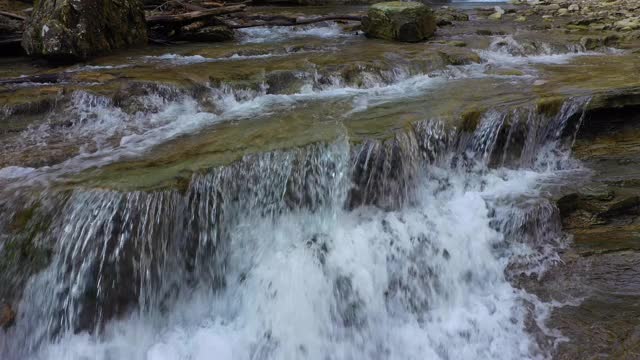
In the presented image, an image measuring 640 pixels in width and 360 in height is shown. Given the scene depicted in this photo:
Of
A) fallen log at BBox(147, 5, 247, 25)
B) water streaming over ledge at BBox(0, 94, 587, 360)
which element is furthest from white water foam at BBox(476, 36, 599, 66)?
fallen log at BBox(147, 5, 247, 25)

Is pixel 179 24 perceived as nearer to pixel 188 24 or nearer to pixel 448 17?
pixel 188 24

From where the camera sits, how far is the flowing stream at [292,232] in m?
3.78

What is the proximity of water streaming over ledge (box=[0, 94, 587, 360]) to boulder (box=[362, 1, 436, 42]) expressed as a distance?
4.65 m

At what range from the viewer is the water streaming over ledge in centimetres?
376

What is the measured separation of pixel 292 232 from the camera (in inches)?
177

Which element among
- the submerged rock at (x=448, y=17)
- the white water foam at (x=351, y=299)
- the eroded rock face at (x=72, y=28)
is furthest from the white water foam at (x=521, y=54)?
the eroded rock face at (x=72, y=28)

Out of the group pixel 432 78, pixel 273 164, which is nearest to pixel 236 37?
pixel 432 78

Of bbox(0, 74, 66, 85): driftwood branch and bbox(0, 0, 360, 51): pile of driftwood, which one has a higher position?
bbox(0, 0, 360, 51): pile of driftwood

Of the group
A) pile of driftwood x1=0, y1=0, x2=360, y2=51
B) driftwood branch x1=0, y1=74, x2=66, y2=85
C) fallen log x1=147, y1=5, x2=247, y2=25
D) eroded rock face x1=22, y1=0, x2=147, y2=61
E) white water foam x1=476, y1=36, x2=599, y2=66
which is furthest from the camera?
fallen log x1=147, y1=5, x2=247, y2=25

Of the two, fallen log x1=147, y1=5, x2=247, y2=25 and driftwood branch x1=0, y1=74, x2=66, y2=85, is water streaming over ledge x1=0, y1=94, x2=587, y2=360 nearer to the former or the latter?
driftwood branch x1=0, y1=74, x2=66, y2=85

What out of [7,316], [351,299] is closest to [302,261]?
[351,299]

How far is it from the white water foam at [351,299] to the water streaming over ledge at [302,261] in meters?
0.01

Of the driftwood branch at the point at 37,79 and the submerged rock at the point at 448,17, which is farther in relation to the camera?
the submerged rock at the point at 448,17

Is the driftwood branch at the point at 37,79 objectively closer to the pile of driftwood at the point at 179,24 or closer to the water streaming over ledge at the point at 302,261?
the pile of driftwood at the point at 179,24
